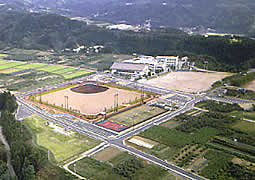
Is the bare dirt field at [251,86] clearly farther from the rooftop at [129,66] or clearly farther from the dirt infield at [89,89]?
the dirt infield at [89,89]

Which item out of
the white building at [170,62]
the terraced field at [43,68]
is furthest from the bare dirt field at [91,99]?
the white building at [170,62]

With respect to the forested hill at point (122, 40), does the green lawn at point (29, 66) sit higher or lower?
lower

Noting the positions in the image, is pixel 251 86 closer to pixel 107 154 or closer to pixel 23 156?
pixel 107 154

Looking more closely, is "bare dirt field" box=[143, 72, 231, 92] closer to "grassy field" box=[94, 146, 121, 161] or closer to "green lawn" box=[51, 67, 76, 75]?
"green lawn" box=[51, 67, 76, 75]

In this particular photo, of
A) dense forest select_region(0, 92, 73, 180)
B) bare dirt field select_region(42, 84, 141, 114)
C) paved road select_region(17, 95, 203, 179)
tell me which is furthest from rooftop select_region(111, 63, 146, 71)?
dense forest select_region(0, 92, 73, 180)

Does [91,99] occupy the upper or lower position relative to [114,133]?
upper

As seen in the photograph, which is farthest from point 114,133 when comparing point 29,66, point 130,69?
point 29,66

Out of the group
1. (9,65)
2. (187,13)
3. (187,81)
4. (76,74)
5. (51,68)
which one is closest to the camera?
(187,81)
